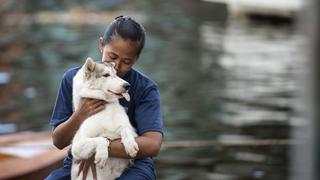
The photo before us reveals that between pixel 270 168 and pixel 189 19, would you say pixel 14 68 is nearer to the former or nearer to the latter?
pixel 189 19

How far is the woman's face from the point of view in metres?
2.96

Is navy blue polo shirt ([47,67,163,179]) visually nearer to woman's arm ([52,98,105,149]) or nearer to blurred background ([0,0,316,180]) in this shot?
woman's arm ([52,98,105,149])

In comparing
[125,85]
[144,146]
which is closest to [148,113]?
[144,146]

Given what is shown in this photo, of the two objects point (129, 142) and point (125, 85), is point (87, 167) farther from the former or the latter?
point (125, 85)

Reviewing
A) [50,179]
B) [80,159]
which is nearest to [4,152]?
[50,179]

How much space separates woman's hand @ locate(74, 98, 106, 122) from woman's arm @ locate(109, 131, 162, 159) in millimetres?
153

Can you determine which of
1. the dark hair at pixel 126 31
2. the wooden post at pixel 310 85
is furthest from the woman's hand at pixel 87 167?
the wooden post at pixel 310 85

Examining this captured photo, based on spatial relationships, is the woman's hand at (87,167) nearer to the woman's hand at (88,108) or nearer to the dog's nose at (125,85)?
the woman's hand at (88,108)

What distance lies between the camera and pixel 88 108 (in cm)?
296

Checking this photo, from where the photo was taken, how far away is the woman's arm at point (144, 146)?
9.52 ft

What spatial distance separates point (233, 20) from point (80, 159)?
4.25 meters

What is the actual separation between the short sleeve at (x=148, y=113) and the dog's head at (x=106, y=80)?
0.62ft

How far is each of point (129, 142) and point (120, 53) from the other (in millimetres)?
348

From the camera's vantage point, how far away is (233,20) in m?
6.95
